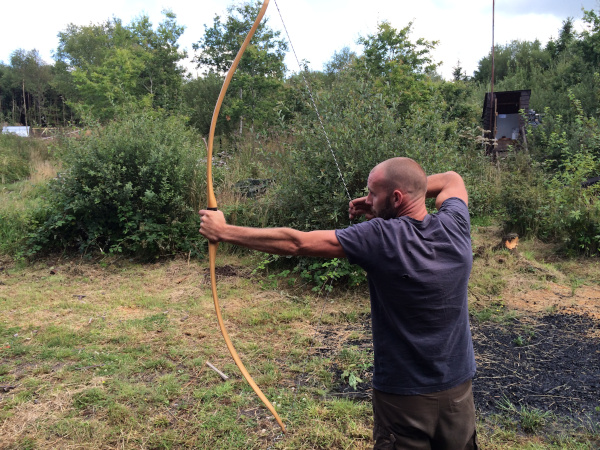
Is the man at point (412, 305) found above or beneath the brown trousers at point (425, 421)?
above

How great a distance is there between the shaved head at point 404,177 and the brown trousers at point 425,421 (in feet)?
2.57

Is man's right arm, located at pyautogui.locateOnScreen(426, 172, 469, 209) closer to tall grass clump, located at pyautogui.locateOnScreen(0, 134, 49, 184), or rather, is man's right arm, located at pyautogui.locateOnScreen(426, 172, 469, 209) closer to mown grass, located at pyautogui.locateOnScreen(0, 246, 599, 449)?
mown grass, located at pyautogui.locateOnScreen(0, 246, 599, 449)

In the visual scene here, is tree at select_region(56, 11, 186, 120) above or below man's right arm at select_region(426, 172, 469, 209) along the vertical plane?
above

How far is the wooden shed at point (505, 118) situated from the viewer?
47.7ft

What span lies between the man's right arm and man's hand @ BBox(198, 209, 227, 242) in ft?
3.59

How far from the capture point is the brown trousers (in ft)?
5.41

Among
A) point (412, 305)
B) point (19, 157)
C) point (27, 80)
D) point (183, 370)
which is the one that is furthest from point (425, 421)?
point (27, 80)

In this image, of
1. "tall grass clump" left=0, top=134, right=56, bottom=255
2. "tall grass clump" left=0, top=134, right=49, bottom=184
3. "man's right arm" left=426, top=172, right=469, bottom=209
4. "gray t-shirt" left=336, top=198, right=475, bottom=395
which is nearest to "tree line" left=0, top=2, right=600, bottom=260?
"tall grass clump" left=0, top=134, right=56, bottom=255

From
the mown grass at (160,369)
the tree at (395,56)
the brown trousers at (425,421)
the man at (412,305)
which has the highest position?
the tree at (395,56)

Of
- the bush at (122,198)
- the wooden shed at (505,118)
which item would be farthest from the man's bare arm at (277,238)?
the wooden shed at (505,118)

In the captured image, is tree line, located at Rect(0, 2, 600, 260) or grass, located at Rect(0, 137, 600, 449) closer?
grass, located at Rect(0, 137, 600, 449)

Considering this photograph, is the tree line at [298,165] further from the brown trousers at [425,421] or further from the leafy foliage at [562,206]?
the brown trousers at [425,421]

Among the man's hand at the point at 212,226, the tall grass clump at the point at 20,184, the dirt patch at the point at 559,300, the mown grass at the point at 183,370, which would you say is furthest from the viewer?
the tall grass clump at the point at 20,184

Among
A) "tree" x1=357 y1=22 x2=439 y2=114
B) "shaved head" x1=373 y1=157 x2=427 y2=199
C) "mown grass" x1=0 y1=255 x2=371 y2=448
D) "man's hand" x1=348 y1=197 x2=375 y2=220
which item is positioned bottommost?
"mown grass" x1=0 y1=255 x2=371 y2=448
